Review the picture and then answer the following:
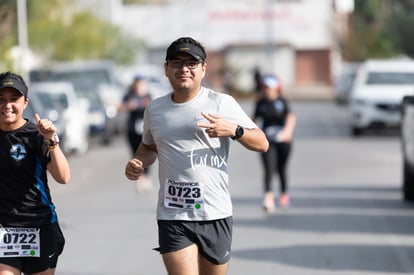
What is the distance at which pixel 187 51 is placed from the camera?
6891mm

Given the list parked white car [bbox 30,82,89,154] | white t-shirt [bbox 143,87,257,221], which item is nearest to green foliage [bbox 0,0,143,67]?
parked white car [bbox 30,82,89,154]

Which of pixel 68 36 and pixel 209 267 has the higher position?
pixel 68 36

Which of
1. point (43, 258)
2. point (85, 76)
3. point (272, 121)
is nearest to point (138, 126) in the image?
point (272, 121)

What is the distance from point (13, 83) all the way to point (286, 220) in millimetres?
8487

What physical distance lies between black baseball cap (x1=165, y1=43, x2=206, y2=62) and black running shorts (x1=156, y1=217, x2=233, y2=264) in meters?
0.95

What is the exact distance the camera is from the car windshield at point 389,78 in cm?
3112

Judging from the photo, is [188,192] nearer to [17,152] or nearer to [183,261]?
[183,261]

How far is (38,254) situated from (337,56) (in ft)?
241

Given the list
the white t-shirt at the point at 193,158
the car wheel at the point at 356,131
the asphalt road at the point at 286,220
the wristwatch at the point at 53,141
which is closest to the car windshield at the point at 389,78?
the car wheel at the point at 356,131

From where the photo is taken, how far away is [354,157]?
24.8m

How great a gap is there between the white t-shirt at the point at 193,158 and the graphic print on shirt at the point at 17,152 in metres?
0.78

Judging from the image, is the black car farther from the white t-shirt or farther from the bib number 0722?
the bib number 0722

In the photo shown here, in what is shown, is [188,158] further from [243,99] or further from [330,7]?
[330,7]

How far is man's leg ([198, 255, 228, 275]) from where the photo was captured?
6992 millimetres
